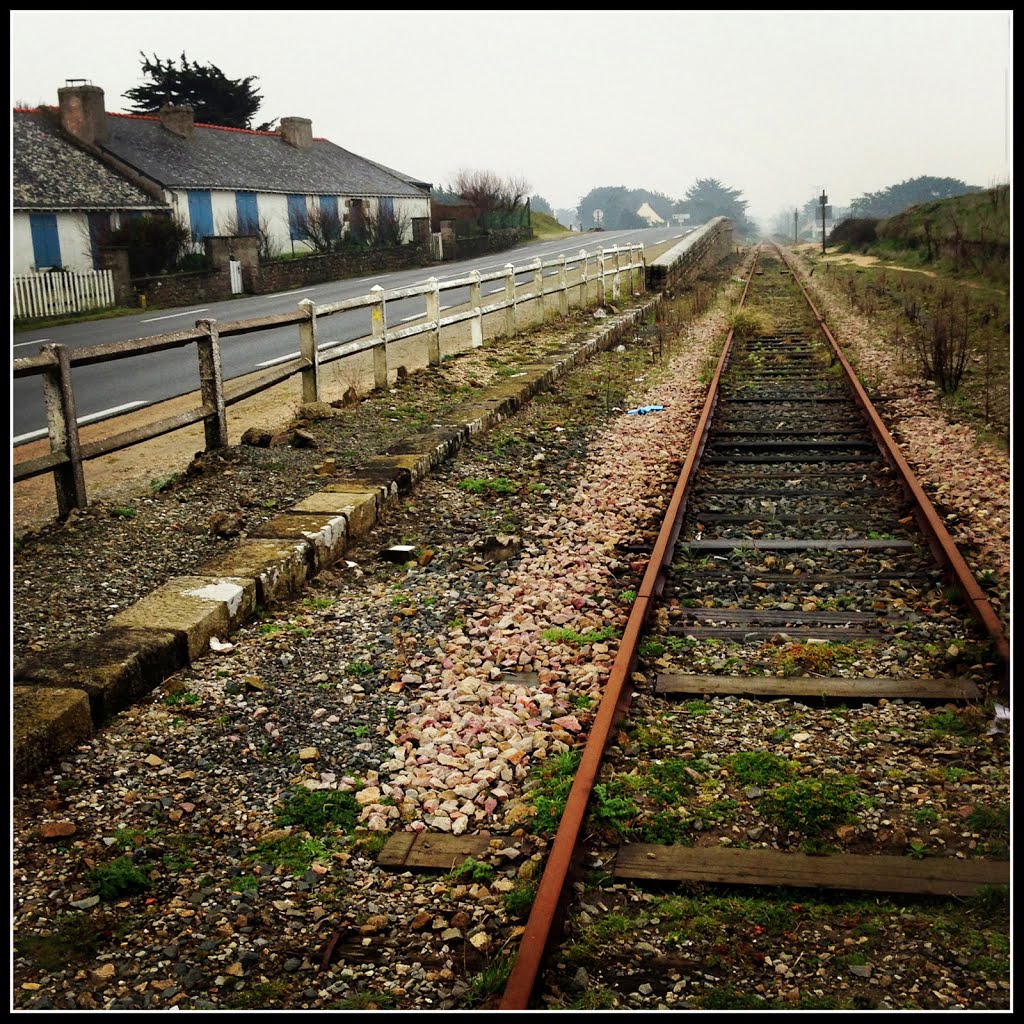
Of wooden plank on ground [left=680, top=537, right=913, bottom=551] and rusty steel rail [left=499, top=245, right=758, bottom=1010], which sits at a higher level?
wooden plank on ground [left=680, top=537, right=913, bottom=551]

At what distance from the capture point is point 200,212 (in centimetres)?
3828

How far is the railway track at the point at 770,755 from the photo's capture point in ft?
9.39

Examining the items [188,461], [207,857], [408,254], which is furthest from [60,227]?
[207,857]

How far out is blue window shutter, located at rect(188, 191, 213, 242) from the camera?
37.7 m

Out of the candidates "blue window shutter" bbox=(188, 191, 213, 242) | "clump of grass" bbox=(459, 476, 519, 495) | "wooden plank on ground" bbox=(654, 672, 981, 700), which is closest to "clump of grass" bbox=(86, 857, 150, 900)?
"wooden plank on ground" bbox=(654, 672, 981, 700)

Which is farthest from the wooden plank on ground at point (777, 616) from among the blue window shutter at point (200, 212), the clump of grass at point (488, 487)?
the blue window shutter at point (200, 212)

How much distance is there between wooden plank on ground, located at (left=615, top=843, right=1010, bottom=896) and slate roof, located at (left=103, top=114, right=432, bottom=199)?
3756 centimetres

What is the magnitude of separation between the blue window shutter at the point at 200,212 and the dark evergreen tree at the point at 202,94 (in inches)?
236

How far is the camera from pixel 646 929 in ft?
9.89

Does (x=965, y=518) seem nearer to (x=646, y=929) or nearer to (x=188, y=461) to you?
(x=646, y=929)

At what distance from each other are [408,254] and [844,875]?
39.7 m

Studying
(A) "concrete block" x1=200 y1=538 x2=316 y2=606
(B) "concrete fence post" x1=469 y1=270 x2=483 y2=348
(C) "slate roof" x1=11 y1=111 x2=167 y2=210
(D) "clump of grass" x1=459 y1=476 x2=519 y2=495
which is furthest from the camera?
(C) "slate roof" x1=11 y1=111 x2=167 y2=210

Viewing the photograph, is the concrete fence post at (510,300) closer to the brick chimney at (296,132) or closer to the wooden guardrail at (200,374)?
the wooden guardrail at (200,374)

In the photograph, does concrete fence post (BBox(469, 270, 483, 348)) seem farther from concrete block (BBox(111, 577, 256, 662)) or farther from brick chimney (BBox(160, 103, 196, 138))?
brick chimney (BBox(160, 103, 196, 138))
